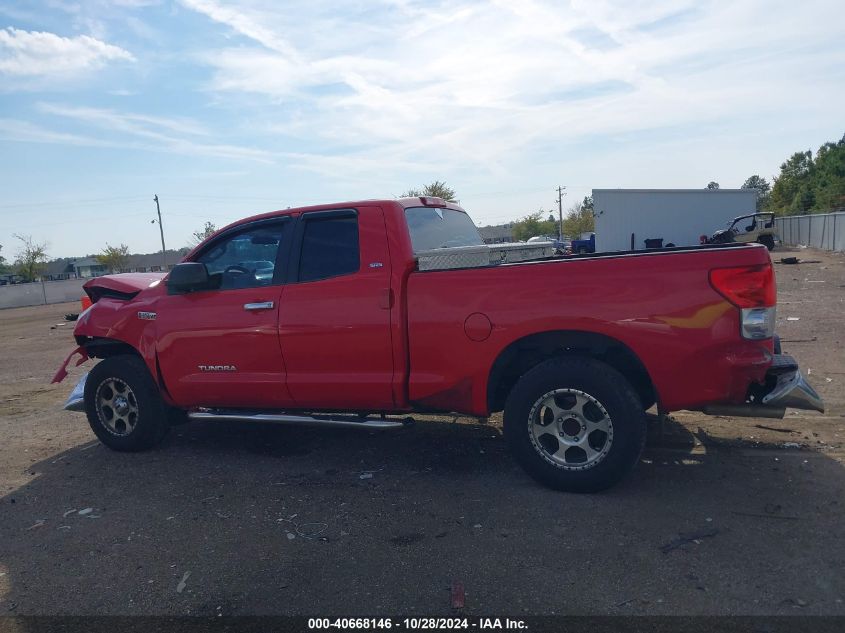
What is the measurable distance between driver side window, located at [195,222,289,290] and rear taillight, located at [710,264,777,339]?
3232mm

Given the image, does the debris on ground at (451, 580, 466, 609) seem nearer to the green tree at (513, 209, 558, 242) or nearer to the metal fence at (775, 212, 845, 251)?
the metal fence at (775, 212, 845, 251)

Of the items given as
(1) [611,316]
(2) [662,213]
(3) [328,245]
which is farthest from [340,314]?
(2) [662,213]

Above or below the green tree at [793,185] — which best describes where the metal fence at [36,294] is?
below

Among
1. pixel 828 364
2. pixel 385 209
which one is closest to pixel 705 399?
pixel 385 209

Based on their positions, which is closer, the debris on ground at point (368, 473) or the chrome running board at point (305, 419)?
the chrome running board at point (305, 419)

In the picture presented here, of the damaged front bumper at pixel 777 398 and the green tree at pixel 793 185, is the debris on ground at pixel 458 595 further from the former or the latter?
the green tree at pixel 793 185

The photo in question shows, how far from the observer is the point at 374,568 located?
356 centimetres

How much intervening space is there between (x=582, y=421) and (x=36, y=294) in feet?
163

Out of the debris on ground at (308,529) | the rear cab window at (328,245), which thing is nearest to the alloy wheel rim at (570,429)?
the debris on ground at (308,529)

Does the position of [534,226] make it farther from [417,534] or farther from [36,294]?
[417,534]

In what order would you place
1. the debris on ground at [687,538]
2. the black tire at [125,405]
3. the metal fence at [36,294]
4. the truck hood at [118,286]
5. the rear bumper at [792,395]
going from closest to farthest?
1. the debris on ground at [687,538]
2. the rear bumper at [792,395]
3. the black tire at [125,405]
4. the truck hood at [118,286]
5. the metal fence at [36,294]

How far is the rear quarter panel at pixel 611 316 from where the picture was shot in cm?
396

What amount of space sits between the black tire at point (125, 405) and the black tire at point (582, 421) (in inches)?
125

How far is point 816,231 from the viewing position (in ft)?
124
